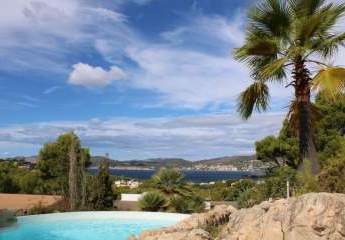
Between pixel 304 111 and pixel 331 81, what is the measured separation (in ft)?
3.07

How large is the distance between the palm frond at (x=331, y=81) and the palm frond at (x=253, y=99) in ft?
4.27

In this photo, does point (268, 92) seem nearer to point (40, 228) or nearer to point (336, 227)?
point (336, 227)

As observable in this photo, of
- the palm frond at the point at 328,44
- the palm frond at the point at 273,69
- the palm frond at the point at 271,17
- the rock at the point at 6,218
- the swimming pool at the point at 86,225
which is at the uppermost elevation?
the palm frond at the point at 271,17

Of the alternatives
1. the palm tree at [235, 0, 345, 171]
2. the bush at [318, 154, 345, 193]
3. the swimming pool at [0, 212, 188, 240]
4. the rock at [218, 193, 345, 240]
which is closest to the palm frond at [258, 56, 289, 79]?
the palm tree at [235, 0, 345, 171]

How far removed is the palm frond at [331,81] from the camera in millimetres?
9805

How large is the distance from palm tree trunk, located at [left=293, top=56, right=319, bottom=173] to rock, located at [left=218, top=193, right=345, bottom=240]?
2.93 meters

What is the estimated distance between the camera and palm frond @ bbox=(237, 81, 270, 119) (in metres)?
11.1

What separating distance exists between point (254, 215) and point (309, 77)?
3.90m

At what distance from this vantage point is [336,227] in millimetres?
7230

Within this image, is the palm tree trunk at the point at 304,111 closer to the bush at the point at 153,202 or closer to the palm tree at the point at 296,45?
the palm tree at the point at 296,45

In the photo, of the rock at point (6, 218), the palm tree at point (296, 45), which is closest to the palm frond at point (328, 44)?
the palm tree at point (296, 45)

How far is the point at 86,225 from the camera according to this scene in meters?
17.2

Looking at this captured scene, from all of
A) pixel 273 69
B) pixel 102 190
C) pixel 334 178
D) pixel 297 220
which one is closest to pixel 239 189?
pixel 102 190

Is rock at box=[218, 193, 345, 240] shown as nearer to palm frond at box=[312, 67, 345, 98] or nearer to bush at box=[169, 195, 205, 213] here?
palm frond at box=[312, 67, 345, 98]
